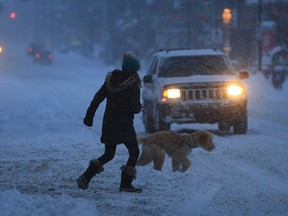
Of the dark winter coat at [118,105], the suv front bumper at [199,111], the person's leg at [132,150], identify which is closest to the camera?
the dark winter coat at [118,105]

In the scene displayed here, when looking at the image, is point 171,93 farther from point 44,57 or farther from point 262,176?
point 44,57

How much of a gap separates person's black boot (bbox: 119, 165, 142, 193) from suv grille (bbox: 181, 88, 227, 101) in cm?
585

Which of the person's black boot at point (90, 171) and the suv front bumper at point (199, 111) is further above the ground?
the person's black boot at point (90, 171)

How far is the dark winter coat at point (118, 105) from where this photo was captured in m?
7.33

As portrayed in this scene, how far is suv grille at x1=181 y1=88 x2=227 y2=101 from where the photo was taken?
13289 millimetres

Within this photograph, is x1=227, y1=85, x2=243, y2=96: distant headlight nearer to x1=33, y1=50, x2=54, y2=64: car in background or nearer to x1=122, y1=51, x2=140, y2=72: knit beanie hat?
x1=122, y1=51, x2=140, y2=72: knit beanie hat

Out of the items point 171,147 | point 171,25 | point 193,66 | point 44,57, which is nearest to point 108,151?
point 171,147

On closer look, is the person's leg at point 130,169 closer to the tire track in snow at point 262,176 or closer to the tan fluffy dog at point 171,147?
the tan fluffy dog at point 171,147

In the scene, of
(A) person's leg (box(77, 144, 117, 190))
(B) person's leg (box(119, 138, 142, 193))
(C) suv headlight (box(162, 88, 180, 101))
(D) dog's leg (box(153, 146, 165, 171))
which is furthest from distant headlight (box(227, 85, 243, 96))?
(A) person's leg (box(77, 144, 117, 190))

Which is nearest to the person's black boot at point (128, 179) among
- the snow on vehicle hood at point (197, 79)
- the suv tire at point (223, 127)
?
the snow on vehicle hood at point (197, 79)

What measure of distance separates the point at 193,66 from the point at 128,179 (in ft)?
22.9

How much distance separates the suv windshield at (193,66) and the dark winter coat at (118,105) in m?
6.76

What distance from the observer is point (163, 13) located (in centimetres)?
7856

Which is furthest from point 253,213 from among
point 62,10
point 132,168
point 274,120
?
point 62,10
